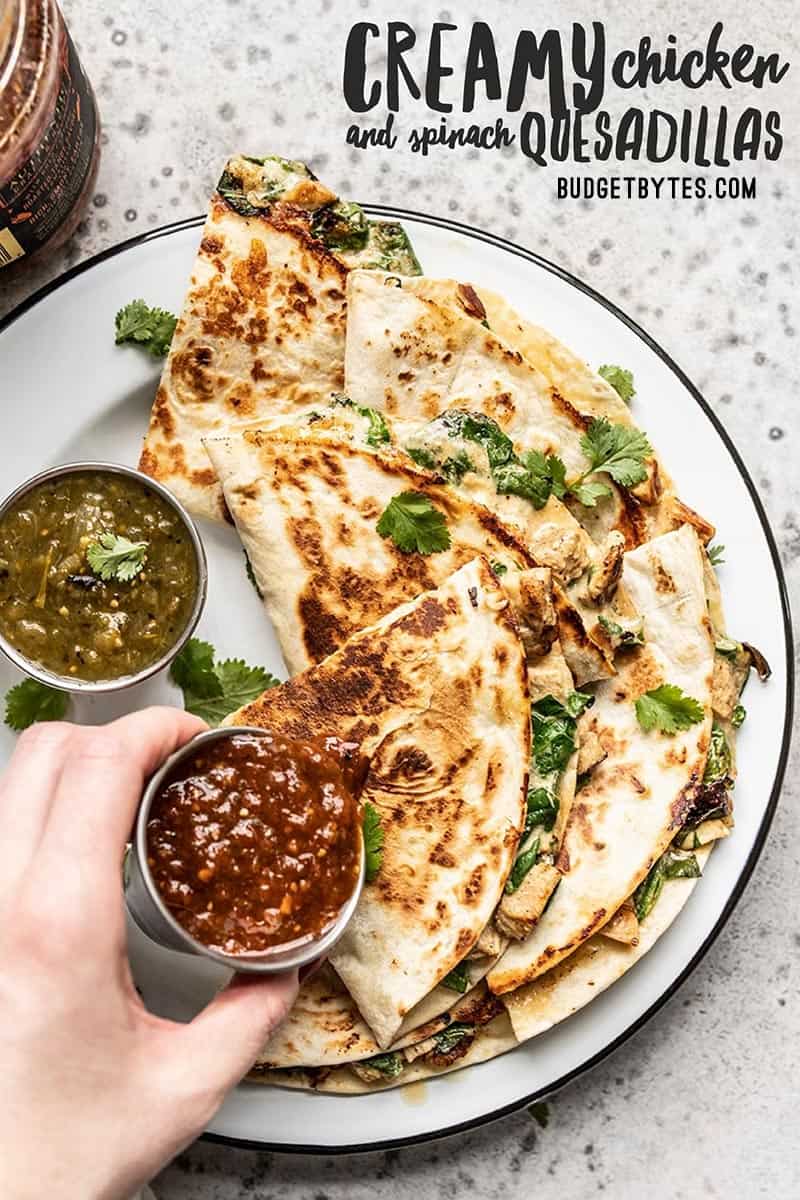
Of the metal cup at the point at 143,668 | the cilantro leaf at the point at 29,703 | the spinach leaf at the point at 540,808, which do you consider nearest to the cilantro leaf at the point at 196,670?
the metal cup at the point at 143,668

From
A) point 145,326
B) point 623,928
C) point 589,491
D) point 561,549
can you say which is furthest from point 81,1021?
point 145,326

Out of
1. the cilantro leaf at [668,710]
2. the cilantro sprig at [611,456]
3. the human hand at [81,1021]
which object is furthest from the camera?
the cilantro sprig at [611,456]

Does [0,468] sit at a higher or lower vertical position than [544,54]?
lower

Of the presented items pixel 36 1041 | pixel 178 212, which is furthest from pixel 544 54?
pixel 36 1041

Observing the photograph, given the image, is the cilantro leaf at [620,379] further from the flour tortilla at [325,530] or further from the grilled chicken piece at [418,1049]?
the grilled chicken piece at [418,1049]

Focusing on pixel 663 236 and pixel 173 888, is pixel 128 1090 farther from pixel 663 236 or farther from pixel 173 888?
pixel 663 236

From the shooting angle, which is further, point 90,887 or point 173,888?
point 173,888

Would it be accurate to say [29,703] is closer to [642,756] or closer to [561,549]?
[561,549]
